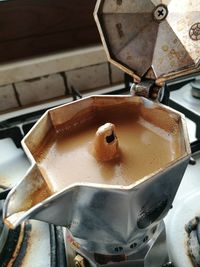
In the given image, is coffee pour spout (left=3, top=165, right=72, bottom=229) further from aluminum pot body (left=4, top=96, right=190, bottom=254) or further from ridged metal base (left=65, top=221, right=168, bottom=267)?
ridged metal base (left=65, top=221, right=168, bottom=267)

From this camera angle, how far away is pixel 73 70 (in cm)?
95

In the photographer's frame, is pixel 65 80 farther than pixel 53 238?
Yes

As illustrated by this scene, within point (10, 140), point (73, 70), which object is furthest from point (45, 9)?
point (10, 140)

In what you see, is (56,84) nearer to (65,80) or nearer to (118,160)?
(65,80)

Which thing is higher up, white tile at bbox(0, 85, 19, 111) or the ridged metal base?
white tile at bbox(0, 85, 19, 111)

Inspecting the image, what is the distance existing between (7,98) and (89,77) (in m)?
0.29

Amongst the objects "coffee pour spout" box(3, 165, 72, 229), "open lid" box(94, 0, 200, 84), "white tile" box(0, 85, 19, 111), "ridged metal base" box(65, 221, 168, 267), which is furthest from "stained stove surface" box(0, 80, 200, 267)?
"white tile" box(0, 85, 19, 111)

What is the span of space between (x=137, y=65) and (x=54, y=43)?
A: 506mm

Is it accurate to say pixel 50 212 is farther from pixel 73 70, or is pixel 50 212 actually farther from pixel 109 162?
pixel 73 70

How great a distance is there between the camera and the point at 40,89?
941mm

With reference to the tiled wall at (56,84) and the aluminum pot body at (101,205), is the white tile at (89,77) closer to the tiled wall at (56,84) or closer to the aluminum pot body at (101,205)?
the tiled wall at (56,84)

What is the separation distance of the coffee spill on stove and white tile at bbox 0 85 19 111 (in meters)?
0.54

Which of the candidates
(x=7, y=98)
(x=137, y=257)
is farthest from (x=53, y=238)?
(x=7, y=98)

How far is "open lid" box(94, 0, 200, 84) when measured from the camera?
434 mm
